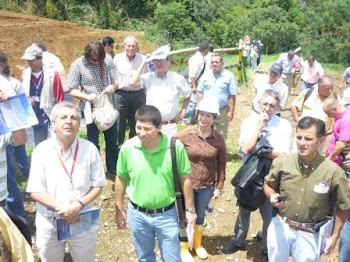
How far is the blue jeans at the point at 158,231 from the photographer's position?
10.2ft

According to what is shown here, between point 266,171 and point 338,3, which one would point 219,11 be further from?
point 266,171

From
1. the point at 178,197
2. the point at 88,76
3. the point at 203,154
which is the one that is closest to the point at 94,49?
the point at 88,76

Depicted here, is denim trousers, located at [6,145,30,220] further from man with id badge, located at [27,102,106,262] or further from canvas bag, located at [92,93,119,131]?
canvas bag, located at [92,93,119,131]

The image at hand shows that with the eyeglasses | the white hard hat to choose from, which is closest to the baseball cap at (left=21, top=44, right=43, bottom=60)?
the white hard hat

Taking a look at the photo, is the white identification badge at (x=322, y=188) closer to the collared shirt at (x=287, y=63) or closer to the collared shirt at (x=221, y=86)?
the collared shirt at (x=221, y=86)

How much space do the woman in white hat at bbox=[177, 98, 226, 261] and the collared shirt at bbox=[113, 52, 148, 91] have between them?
1.90 m

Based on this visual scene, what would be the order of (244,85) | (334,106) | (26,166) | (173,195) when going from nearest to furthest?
(173,195) → (334,106) → (26,166) → (244,85)

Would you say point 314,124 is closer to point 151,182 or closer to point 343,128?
point 343,128

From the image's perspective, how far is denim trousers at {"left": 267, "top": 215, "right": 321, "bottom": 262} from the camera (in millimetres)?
2959

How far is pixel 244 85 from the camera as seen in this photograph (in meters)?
12.5

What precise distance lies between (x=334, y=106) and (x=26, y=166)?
3898 mm

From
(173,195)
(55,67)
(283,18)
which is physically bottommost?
(173,195)

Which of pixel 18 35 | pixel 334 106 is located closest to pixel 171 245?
pixel 334 106

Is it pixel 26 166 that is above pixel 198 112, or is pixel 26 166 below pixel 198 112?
below
